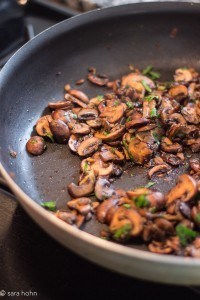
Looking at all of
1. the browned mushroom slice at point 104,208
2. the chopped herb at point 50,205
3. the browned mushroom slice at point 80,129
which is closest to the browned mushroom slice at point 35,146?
the browned mushroom slice at point 80,129

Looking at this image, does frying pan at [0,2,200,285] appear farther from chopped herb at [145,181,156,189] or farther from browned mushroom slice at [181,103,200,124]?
browned mushroom slice at [181,103,200,124]

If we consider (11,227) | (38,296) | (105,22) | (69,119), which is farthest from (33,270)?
(105,22)

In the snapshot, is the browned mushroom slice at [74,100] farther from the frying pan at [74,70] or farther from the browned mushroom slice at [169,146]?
the browned mushroom slice at [169,146]

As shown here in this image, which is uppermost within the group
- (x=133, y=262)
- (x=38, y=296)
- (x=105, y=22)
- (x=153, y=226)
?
(x=105, y=22)

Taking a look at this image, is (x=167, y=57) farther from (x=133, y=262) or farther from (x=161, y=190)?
(x=133, y=262)

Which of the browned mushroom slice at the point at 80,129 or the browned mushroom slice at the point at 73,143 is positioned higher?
the browned mushroom slice at the point at 80,129

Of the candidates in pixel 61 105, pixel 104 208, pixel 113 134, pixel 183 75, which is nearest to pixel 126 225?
pixel 104 208
